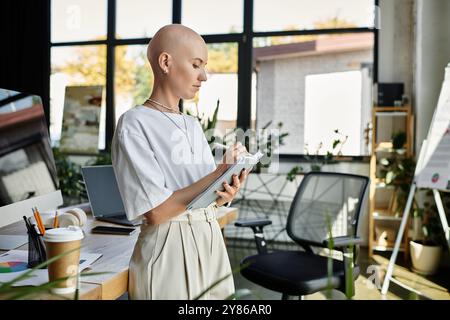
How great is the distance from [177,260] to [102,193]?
1108mm

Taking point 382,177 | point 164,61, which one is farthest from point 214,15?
point 164,61

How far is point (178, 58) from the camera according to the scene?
3.57 feet

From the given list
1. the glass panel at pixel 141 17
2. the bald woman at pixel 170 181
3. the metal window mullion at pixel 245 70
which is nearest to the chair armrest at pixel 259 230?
the bald woman at pixel 170 181

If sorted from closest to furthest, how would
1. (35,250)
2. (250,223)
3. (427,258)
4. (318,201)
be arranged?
(35,250)
(250,223)
(318,201)
(427,258)

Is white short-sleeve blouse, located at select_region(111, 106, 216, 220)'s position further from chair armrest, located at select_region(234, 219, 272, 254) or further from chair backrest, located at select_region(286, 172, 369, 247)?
chair armrest, located at select_region(234, 219, 272, 254)

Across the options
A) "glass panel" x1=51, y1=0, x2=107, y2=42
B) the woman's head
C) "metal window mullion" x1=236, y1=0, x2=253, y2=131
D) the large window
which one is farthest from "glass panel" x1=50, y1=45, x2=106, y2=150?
the woman's head

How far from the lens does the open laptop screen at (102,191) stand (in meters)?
2.00

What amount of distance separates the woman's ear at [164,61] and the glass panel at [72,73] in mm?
4786

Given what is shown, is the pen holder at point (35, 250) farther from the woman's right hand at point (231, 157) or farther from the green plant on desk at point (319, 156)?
the green plant on desk at point (319, 156)

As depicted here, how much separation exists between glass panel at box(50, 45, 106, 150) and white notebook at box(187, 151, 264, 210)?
486 centimetres

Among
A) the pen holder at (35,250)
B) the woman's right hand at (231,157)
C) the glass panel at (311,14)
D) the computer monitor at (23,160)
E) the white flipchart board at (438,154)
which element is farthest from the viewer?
the glass panel at (311,14)

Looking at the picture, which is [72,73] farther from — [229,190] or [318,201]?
[229,190]

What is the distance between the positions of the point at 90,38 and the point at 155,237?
17.3ft
